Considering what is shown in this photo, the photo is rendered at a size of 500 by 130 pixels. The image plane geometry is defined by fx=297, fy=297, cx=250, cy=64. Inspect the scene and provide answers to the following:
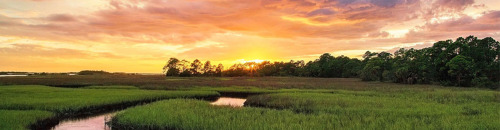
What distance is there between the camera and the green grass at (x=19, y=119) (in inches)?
479

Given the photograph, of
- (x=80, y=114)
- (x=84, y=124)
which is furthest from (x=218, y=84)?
(x=84, y=124)

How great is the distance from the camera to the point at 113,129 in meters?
14.6

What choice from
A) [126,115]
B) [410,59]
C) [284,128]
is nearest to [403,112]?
[284,128]

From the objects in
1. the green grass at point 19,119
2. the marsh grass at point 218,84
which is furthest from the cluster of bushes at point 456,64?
the green grass at point 19,119

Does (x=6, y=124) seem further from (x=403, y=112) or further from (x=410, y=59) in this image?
(x=410, y=59)

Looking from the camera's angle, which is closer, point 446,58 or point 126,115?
point 126,115

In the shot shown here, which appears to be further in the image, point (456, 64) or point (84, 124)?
point (456, 64)

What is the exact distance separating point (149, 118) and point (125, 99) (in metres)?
11.1

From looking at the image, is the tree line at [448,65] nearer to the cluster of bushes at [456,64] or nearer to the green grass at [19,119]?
the cluster of bushes at [456,64]

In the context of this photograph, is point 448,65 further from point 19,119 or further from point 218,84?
point 19,119

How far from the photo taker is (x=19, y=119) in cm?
1372

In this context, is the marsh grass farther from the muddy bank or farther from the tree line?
the muddy bank

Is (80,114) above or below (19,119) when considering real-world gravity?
below

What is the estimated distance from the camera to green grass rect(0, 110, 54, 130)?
12172 mm
